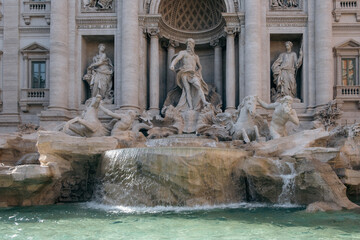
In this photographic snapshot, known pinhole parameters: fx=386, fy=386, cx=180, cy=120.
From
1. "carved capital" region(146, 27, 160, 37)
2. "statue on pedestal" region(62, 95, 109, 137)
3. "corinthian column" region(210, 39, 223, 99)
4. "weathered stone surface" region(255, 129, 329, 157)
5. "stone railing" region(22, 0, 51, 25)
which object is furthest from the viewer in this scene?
"corinthian column" region(210, 39, 223, 99)

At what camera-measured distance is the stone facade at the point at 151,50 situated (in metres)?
18.1

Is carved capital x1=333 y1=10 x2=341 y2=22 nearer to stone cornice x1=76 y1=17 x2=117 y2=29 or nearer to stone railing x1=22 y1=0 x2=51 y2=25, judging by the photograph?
stone cornice x1=76 y1=17 x2=117 y2=29

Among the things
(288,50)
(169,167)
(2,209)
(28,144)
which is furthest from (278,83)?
(2,209)

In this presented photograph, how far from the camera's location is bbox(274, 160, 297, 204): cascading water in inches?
415

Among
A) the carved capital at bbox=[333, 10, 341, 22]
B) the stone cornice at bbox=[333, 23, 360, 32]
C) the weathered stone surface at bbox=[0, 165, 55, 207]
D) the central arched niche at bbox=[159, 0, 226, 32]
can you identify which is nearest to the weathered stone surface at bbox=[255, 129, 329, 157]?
the weathered stone surface at bbox=[0, 165, 55, 207]

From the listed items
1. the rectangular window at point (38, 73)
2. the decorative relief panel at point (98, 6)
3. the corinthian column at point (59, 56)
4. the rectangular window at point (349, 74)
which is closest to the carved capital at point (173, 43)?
the decorative relief panel at point (98, 6)

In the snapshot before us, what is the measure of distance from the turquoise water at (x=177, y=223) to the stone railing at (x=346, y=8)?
12591 mm

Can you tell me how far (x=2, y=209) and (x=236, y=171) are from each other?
6.48 m

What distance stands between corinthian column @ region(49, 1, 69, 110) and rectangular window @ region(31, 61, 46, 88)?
1.87 m

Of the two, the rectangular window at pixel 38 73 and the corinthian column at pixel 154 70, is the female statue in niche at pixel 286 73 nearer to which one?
the corinthian column at pixel 154 70

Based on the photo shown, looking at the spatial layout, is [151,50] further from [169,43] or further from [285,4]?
[285,4]

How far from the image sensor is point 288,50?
18859 millimetres

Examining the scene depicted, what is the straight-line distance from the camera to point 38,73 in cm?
1997

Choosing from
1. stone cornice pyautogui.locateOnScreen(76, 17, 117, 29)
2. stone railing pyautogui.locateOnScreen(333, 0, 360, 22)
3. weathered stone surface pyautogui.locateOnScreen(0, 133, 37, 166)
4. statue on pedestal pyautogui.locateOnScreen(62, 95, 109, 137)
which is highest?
stone railing pyautogui.locateOnScreen(333, 0, 360, 22)
